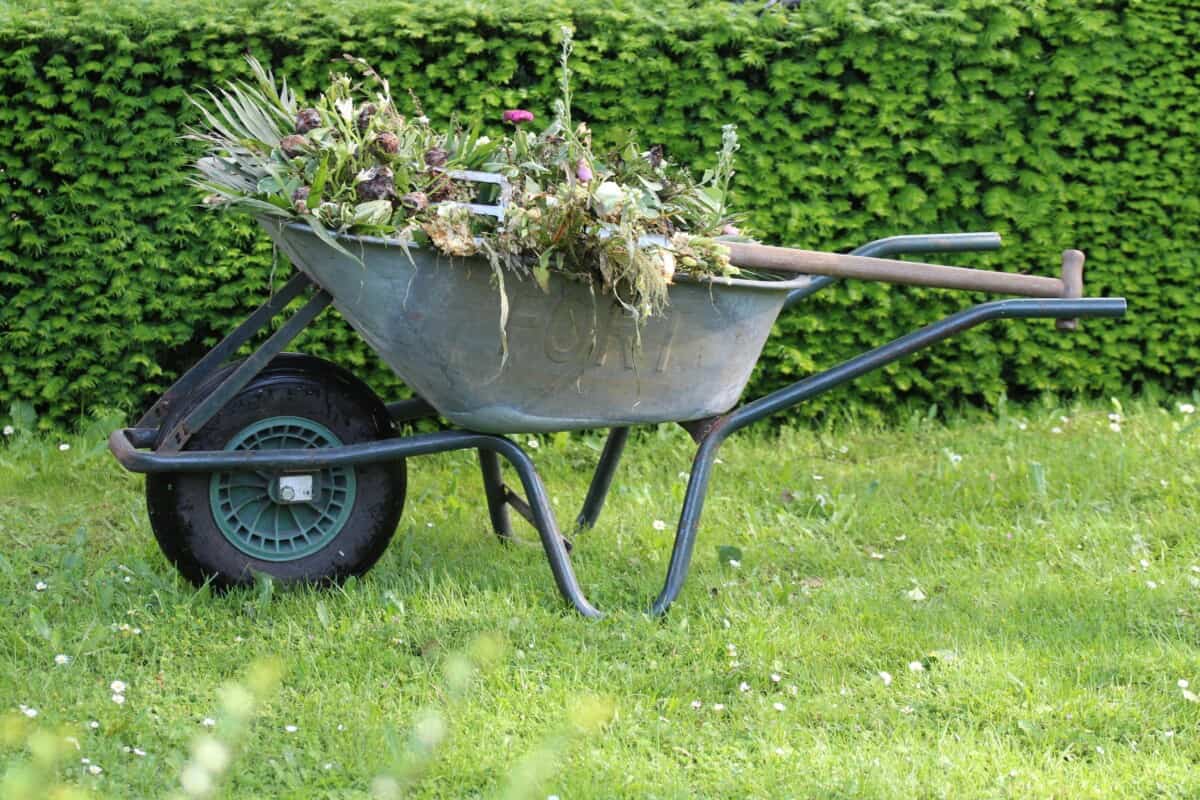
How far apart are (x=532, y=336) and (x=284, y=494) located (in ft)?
2.19

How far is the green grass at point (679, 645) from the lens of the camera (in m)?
2.35

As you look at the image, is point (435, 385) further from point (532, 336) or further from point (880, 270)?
point (880, 270)

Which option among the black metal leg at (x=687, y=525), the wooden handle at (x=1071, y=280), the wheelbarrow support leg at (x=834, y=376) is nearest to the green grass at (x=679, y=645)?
the black metal leg at (x=687, y=525)

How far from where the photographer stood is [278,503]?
9.50 ft

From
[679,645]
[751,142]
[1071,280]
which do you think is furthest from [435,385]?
[751,142]

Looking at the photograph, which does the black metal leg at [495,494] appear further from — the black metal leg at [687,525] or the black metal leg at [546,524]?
the black metal leg at [687,525]

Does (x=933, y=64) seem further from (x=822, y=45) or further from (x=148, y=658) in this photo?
(x=148, y=658)

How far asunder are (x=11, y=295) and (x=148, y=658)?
79.4 inches

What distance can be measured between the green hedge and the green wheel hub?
1419 mm

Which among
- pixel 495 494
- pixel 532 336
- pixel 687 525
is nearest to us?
pixel 532 336

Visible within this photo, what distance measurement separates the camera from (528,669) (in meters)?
2.71

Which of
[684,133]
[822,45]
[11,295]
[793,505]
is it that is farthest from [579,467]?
[11,295]

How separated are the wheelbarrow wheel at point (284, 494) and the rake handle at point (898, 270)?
0.91 meters

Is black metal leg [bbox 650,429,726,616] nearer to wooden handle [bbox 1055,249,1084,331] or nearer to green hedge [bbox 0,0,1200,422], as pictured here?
wooden handle [bbox 1055,249,1084,331]
